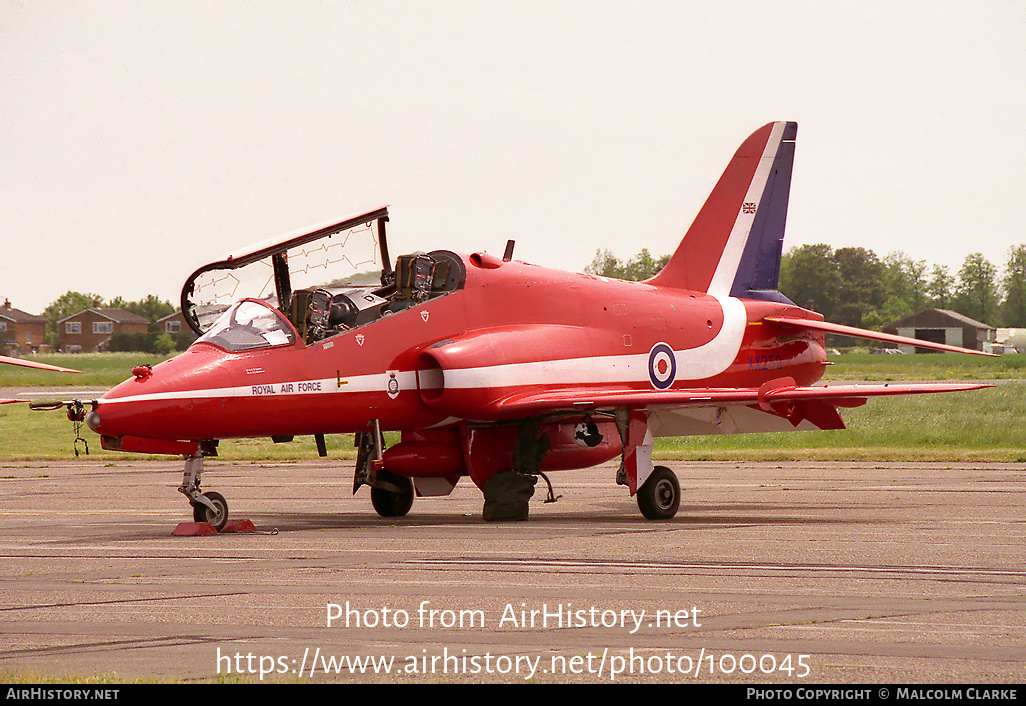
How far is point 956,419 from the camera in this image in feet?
114

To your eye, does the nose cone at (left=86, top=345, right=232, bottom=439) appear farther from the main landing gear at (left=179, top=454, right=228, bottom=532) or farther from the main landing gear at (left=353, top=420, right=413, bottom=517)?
the main landing gear at (left=353, top=420, right=413, bottom=517)

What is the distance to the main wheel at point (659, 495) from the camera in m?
16.6

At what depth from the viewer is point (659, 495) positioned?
54.9ft

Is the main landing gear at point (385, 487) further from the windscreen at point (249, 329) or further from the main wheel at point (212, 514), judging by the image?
the main wheel at point (212, 514)

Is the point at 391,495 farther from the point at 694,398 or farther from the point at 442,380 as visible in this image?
the point at 694,398

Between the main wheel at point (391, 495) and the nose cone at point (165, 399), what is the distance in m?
3.75

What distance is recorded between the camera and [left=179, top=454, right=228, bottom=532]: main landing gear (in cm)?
1476

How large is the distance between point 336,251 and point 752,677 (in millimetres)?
11336

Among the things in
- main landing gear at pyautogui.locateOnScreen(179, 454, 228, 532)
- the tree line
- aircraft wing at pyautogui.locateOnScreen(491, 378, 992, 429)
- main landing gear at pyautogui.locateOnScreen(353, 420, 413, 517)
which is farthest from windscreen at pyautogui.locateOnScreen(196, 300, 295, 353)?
the tree line

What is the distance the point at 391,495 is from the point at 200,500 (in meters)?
3.65

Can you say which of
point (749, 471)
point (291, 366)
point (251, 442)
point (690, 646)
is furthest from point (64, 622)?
point (251, 442)

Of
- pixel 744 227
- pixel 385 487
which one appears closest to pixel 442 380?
pixel 385 487

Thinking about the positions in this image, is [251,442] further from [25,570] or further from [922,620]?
[922,620]

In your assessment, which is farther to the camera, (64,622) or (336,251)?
(336,251)
